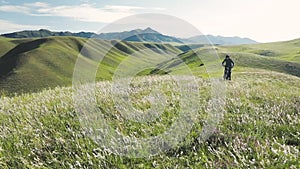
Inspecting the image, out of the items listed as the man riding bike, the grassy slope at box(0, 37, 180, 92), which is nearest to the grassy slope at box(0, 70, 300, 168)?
the man riding bike

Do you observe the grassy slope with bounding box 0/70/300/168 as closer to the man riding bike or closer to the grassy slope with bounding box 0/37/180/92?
the man riding bike

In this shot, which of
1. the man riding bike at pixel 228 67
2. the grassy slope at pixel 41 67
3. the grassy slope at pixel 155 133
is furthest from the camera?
the grassy slope at pixel 41 67

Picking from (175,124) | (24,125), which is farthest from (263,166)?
(24,125)

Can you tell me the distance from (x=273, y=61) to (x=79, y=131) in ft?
342

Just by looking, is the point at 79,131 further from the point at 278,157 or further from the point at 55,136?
the point at 278,157

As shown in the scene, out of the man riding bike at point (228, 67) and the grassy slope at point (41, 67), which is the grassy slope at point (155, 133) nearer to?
the man riding bike at point (228, 67)

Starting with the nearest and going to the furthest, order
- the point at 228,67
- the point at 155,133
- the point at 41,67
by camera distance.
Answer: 1. the point at 155,133
2. the point at 228,67
3. the point at 41,67

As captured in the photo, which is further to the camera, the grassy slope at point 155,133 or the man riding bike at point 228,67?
the man riding bike at point 228,67

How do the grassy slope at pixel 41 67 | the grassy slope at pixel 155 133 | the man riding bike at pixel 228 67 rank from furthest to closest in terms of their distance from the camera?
the grassy slope at pixel 41 67 → the man riding bike at pixel 228 67 → the grassy slope at pixel 155 133

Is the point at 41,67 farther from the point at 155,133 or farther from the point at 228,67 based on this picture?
the point at 155,133

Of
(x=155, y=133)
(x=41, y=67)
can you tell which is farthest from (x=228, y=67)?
(x=41, y=67)

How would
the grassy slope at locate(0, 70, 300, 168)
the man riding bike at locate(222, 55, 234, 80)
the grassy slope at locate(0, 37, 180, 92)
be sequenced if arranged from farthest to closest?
the grassy slope at locate(0, 37, 180, 92), the man riding bike at locate(222, 55, 234, 80), the grassy slope at locate(0, 70, 300, 168)

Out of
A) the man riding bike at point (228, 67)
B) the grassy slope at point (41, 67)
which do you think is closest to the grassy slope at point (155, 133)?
the man riding bike at point (228, 67)

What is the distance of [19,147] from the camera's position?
5867 mm
